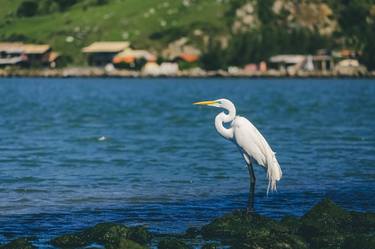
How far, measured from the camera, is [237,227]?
21766 mm

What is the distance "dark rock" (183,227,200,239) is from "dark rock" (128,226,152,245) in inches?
38.2

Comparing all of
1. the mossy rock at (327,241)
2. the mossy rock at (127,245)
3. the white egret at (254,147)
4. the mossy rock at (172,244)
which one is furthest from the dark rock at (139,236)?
the white egret at (254,147)

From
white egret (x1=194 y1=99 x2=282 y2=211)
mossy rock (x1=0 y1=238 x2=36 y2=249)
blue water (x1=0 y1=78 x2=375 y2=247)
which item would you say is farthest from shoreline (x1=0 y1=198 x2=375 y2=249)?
white egret (x1=194 y1=99 x2=282 y2=211)

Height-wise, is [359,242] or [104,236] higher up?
[104,236]

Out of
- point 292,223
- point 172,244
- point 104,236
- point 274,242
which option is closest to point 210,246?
point 172,244

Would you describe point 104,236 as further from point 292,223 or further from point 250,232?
point 292,223

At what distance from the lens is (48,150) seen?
45.0 m

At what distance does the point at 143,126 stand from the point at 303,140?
17031 millimetres

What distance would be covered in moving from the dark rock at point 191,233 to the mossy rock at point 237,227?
0.16 metres

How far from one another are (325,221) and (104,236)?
5.37 meters

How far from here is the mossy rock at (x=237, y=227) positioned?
2138 cm

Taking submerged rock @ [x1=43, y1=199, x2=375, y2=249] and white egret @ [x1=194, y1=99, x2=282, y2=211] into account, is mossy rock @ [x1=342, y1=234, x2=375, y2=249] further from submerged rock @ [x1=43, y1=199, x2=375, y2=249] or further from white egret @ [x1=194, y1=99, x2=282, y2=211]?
white egret @ [x1=194, y1=99, x2=282, y2=211]

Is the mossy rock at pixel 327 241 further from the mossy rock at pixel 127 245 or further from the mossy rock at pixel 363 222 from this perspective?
the mossy rock at pixel 127 245

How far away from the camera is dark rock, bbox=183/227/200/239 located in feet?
71.0
